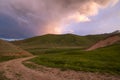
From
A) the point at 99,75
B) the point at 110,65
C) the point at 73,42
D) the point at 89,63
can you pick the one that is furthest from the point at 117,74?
the point at 73,42

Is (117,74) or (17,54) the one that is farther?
(17,54)

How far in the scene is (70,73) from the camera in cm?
2902

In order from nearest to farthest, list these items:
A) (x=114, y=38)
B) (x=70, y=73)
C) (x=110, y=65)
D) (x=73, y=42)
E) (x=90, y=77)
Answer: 1. (x=90, y=77)
2. (x=70, y=73)
3. (x=110, y=65)
4. (x=114, y=38)
5. (x=73, y=42)

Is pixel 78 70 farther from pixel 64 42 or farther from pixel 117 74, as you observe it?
pixel 64 42

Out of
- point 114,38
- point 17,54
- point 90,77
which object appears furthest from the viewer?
point 114,38

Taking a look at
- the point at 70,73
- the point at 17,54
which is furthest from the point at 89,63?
the point at 17,54

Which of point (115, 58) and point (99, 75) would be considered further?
point (115, 58)

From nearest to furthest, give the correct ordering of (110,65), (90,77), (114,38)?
(90,77) < (110,65) < (114,38)

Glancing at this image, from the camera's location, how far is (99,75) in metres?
27.3

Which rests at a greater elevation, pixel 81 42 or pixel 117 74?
pixel 81 42

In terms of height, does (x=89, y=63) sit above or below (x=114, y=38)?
below

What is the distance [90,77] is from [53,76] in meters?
4.30

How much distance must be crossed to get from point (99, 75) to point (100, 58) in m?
11.6

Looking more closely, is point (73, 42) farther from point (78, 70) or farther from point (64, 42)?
→ point (78, 70)
